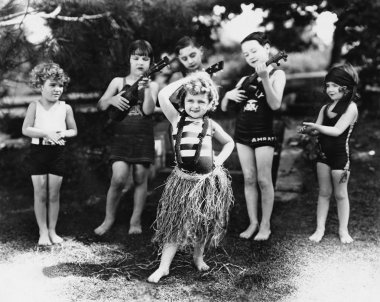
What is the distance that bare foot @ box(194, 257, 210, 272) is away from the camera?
3206 millimetres

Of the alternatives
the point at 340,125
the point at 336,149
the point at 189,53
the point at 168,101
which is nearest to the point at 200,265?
the point at 168,101

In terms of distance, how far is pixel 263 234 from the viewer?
12.2ft

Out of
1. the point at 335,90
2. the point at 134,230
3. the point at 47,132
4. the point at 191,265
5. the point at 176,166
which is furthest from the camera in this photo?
the point at 134,230

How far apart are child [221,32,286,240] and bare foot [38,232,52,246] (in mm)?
1574

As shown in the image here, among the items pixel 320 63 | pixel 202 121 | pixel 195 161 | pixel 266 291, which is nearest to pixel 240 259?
pixel 266 291

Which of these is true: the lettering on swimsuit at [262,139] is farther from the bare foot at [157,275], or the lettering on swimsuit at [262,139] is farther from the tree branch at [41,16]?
the tree branch at [41,16]

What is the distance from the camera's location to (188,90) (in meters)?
3.07

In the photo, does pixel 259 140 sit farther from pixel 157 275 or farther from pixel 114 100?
pixel 157 275

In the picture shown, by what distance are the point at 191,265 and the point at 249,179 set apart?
91 cm

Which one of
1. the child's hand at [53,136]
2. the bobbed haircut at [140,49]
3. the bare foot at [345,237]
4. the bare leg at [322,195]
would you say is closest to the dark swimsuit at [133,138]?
the bobbed haircut at [140,49]

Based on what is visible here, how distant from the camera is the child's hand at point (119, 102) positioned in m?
3.67

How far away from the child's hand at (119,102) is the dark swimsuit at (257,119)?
0.96m

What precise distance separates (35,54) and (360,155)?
386 cm

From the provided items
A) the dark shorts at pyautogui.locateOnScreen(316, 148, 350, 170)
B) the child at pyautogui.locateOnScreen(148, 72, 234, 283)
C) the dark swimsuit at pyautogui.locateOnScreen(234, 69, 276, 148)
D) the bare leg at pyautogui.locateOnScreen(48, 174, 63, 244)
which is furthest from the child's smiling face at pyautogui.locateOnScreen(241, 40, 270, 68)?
the bare leg at pyautogui.locateOnScreen(48, 174, 63, 244)
